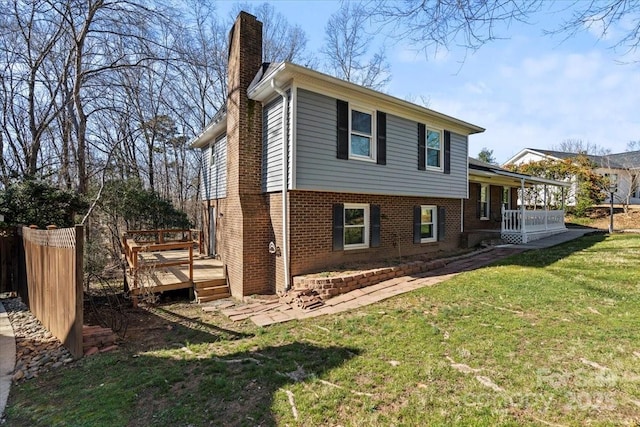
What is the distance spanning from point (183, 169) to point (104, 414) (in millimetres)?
22214

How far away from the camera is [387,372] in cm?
362

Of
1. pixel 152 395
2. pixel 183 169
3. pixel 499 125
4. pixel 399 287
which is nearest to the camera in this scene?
pixel 152 395

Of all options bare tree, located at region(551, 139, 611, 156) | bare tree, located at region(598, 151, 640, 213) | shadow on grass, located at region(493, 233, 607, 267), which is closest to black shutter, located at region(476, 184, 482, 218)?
shadow on grass, located at region(493, 233, 607, 267)

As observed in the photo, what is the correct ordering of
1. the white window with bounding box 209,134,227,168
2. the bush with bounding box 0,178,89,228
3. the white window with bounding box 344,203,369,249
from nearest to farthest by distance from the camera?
the bush with bounding box 0,178,89,228 < the white window with bounding box 344,203,369,249 < the white window with bounding box 209,134,227,168

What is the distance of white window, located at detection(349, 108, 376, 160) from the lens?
8.62 metres

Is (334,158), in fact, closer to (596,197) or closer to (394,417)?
(394,417)

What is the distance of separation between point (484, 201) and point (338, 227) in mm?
10025

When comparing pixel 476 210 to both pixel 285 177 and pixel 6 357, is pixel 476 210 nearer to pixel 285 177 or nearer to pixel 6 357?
pixel 285 177

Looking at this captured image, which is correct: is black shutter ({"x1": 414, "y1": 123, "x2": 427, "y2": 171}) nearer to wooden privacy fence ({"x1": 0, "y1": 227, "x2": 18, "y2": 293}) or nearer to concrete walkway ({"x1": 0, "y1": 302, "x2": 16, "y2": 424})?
concrete walkway ({"x1": 0, "y1": 302, "x2": 16, "y2": 424})

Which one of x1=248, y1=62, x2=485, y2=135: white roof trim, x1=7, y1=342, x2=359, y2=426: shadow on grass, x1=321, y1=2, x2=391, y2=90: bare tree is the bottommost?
x1=7, y1=342, x2=359, y2=426: shadow on grass

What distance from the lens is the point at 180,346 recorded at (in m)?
5.16

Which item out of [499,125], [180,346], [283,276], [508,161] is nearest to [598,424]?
[180,346]

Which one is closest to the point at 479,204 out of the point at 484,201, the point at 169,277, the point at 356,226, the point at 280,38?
the point at 484,201

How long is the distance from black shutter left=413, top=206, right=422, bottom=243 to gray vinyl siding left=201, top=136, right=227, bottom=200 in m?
6.37
